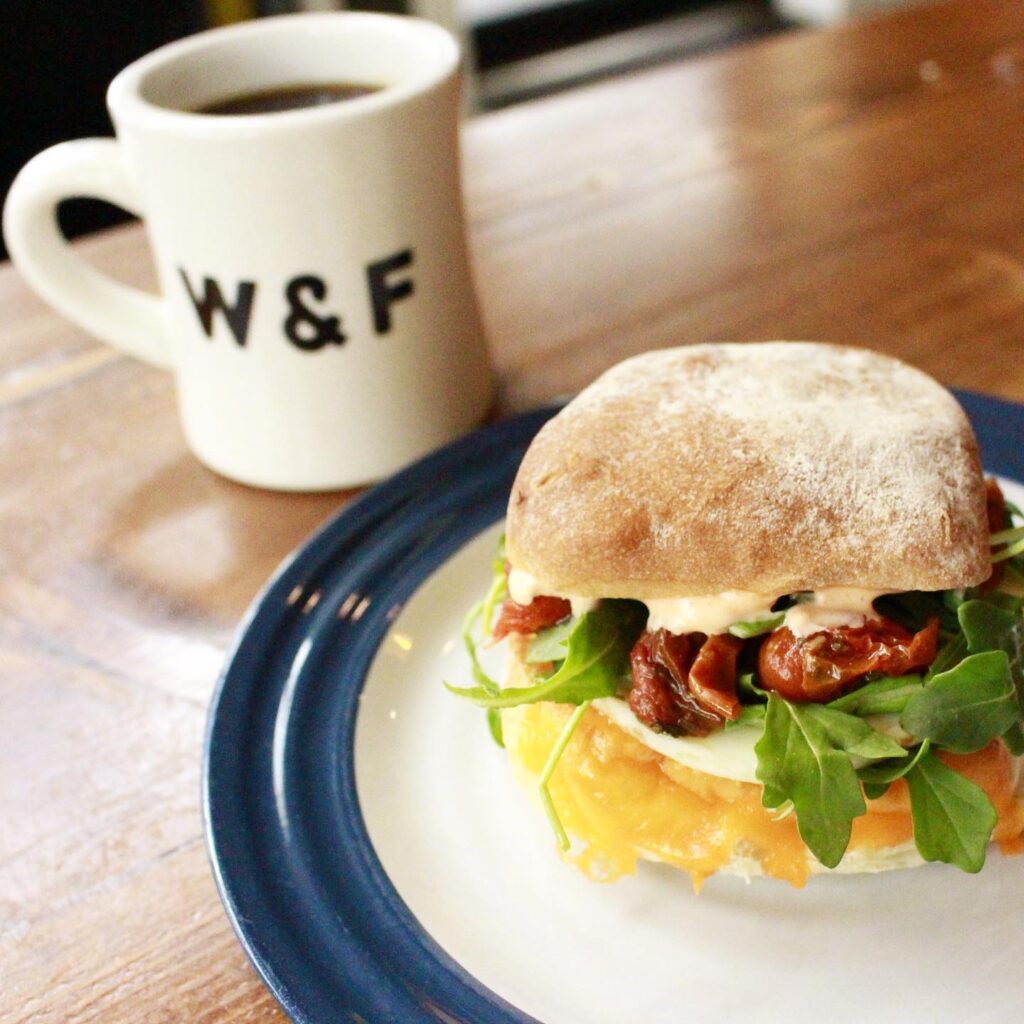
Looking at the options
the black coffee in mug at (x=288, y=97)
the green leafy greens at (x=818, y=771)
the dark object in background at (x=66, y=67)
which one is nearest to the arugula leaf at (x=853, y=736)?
the green leafy greens at (x=818, y=771)

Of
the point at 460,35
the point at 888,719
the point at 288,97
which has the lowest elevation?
Result: the point at 460,35

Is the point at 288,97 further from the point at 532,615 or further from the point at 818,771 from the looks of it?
the point at 818,771

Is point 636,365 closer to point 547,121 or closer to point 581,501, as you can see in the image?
point 581,501

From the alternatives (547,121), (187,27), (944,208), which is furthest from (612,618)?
(187,27)

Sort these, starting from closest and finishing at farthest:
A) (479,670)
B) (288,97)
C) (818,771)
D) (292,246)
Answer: (818,771)
(479,670)
(292,246)
(288,97)

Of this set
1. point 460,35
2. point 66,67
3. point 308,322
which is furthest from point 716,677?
point 460,35

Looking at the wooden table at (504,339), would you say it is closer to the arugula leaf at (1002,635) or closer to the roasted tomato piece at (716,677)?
the roasted tomato piece at (716,677)

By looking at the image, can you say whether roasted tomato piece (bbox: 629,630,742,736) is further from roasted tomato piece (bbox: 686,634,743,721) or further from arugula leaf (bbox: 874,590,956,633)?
arugula leaf (bbox: 874,590,956,633)
